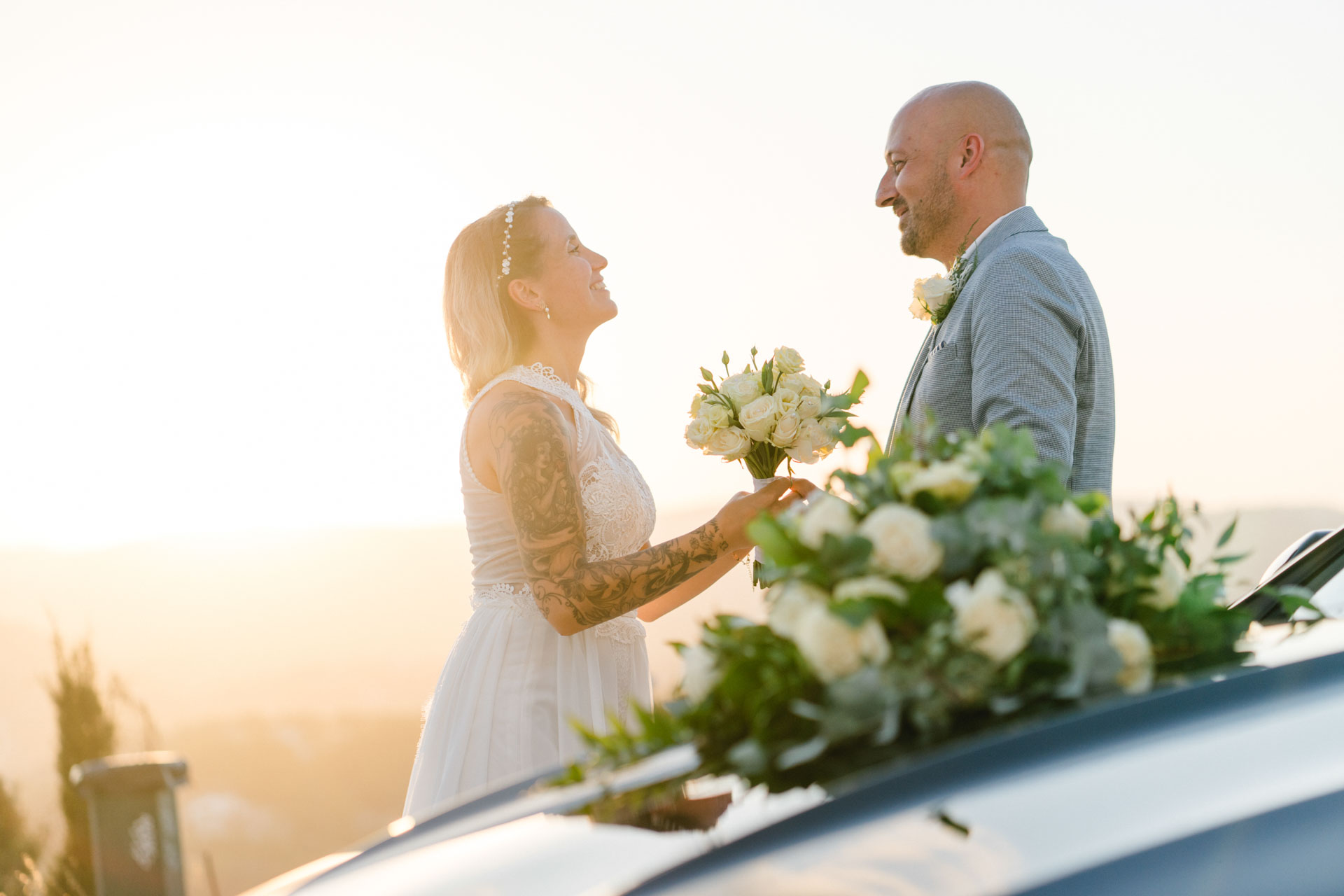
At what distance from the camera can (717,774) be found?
1506 mm

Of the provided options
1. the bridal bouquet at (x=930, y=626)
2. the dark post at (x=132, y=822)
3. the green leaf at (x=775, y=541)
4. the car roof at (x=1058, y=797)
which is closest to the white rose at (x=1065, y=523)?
the bridal bouquet at (x=930, y=626)

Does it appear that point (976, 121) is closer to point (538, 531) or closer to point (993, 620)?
point (538, 531)

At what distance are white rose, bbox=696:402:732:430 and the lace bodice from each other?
357mm

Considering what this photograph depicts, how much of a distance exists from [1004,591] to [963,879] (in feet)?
1.15

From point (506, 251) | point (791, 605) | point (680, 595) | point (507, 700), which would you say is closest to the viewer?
point (791, 605)

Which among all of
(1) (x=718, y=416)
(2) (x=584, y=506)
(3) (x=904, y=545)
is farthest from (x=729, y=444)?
(3) (x=904, y=545)

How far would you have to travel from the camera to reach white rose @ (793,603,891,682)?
1287 mm

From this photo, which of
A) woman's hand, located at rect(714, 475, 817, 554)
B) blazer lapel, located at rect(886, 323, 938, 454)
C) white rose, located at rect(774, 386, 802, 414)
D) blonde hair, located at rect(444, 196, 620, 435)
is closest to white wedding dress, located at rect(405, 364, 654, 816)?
blonde hair, located at rect(444, 196, 620, 435)

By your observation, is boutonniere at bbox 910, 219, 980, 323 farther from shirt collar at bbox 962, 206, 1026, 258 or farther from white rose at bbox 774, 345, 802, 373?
white rose at bbox 774, 345, 802, 373

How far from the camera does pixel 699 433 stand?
3469mm

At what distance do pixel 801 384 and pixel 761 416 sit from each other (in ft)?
0.64

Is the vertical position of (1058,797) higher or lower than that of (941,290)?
lower

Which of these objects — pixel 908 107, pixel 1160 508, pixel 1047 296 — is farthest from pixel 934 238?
pixel 1160 508

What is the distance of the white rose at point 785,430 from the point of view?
11.0ft
